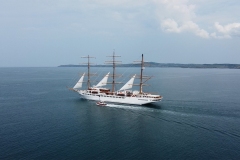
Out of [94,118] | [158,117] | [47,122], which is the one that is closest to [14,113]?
[47,122]

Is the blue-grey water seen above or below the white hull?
below

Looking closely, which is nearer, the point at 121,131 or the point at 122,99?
the point at 121,131

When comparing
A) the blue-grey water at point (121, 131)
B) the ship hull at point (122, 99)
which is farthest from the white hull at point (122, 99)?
the blue-grey water at point (121, 131)

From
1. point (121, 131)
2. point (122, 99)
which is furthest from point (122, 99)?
point (121, 131)

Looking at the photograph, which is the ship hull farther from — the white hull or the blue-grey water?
the blue-grey water

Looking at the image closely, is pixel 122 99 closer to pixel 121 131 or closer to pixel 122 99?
pixel 122 99

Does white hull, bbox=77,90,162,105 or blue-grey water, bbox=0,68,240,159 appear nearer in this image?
blue-grey water, bbox=0,68,240,159

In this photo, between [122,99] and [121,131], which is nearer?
[121,131]

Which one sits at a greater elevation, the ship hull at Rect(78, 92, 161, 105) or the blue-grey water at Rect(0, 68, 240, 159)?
the ship hull at Rect(78, 92, 161, 105)

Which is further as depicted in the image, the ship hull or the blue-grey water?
the ship hull

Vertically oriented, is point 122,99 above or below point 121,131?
above

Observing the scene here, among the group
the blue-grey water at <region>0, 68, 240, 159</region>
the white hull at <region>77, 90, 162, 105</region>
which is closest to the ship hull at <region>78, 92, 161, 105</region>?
the white hull at <region>77, 90, 162, 105</region>

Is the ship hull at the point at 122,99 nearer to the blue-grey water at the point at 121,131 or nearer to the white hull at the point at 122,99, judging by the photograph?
the white hull at the point at 122,99
